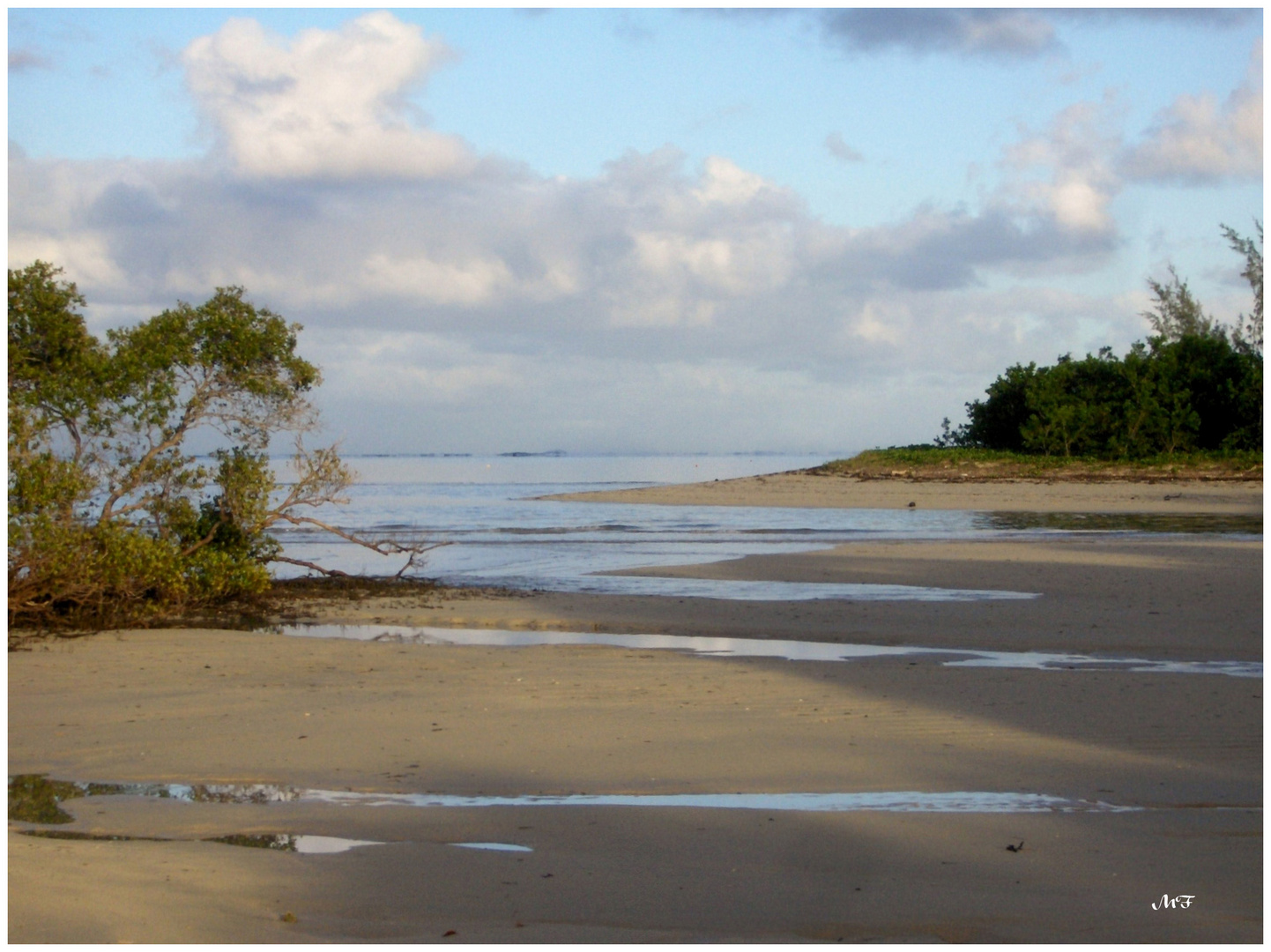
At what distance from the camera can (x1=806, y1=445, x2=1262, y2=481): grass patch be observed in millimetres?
48250

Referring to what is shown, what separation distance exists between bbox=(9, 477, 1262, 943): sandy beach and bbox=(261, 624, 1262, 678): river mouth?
1.16ft

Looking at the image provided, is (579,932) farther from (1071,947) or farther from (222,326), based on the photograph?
(222,326)

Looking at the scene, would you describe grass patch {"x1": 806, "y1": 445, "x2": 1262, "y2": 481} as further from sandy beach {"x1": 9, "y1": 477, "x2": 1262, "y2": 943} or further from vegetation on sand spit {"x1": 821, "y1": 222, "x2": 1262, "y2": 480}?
sandy beach {"x1": 9, "y1": 477, "x2": 1262, "y2": 943}

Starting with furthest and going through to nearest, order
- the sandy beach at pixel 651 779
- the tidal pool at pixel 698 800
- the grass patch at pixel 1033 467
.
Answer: the grass patch at pixel 1033 467 → the tidal pool at pixel 698 800 → the sandy beach at pixel 651 779

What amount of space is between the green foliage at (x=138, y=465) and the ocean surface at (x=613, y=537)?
4596 millimetres

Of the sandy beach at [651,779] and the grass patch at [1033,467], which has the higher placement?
the grass patch at [1033,467]

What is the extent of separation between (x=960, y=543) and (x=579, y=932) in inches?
848

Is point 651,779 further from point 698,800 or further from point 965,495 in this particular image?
point 965,495

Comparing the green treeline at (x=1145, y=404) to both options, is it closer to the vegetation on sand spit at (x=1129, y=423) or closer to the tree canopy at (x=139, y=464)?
the vegetation on sand spit at (x=1129, y=423)

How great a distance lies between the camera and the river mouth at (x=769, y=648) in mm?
11094

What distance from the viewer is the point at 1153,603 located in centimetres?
1522

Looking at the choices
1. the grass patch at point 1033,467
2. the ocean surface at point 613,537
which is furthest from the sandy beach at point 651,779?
the grass patch at point 1033,467

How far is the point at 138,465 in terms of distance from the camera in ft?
49.5

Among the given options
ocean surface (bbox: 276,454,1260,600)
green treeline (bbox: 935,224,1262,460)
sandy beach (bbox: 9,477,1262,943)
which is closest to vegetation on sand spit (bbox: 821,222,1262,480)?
green treeline (bbox: 935,224,1262,460)
